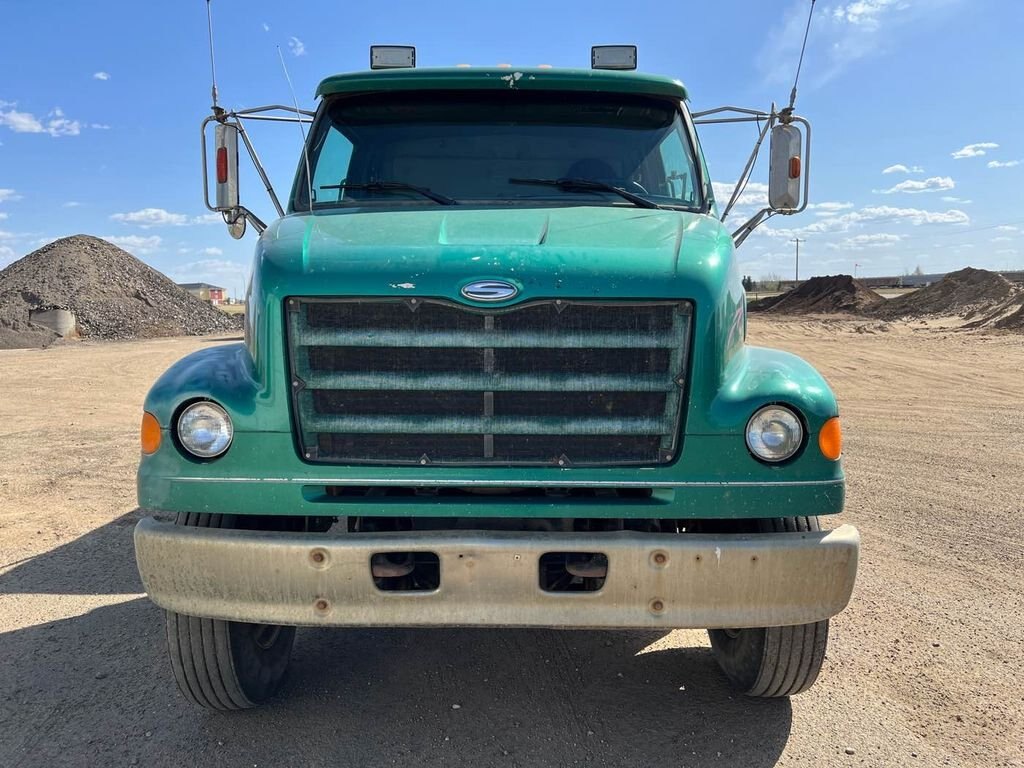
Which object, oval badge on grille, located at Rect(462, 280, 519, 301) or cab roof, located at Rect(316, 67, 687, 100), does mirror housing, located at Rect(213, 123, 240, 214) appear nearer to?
cab roof, located at Rect(316, 67, 687, 100)

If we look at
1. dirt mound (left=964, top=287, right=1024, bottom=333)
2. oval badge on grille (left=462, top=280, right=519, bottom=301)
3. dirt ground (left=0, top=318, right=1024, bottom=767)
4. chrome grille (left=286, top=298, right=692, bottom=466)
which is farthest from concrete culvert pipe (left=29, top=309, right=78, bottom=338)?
dirt mound (left=964, top=287, right=1024, bottom=333)

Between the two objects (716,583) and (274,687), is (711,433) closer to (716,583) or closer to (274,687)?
(716,583)

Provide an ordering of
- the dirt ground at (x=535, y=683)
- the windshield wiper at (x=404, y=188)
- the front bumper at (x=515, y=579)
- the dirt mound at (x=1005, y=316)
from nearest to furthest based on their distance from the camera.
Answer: the front bumper at (x=515, y=579) < the dirt ground at (x=535, y=683) < the windshield wiper at (x=404, y=188) < the dirt mound at (x=1005, y=316)

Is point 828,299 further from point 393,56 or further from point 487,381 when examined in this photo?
point 487,381

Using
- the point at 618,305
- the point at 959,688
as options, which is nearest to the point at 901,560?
the point at 959,688

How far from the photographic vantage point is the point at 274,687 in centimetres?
360

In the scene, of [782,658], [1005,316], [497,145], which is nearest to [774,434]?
[782,658]

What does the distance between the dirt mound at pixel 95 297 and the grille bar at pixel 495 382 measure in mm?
25996

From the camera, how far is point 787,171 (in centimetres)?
448

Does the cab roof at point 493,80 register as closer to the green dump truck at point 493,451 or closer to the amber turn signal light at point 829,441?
the green dump truck at point 493,451

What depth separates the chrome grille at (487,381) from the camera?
290 centimetres

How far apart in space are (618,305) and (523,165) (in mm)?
1527

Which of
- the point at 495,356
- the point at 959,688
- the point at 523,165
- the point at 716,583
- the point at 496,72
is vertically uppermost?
the point at 496,72

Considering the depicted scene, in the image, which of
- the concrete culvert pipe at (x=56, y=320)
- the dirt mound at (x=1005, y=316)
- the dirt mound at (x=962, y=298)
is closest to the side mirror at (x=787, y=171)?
the dirt mound at (x=1005, y=316)
